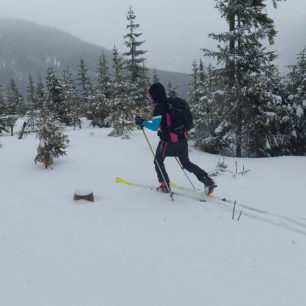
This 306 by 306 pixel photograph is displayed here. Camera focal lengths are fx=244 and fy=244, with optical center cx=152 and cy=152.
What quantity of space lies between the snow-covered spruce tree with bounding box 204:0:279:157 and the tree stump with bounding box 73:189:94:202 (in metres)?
7.96

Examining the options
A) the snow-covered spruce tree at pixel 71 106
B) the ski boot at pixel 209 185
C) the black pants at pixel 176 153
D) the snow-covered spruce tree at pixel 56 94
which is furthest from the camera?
the snow-covered spruce tree at pixel 56 94

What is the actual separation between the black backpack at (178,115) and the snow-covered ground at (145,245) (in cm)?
163

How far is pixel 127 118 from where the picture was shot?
1553 centimetres

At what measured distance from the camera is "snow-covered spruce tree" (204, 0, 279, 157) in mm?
10594

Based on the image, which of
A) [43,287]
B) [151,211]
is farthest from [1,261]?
[151,211]

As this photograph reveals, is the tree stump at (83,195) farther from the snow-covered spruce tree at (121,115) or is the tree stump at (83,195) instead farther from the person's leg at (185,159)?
the snow-covered spruce tree at (121,115)

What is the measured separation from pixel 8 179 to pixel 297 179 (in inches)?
326

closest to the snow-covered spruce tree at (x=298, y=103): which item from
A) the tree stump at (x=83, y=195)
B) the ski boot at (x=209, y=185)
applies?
the ski boot at (x=209, y=185)

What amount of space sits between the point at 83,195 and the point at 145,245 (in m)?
2.12

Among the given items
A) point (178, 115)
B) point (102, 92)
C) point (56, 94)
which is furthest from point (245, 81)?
point (56, 94)

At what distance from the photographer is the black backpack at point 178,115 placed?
5344 mm

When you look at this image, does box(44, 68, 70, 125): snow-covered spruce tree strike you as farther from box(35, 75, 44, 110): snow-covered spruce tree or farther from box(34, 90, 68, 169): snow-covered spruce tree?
box(34, 90, 68, 169): snow-covered spruce tree

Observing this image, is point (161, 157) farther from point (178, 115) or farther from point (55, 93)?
point (55, 93)

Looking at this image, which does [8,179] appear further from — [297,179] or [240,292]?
[297,179]
